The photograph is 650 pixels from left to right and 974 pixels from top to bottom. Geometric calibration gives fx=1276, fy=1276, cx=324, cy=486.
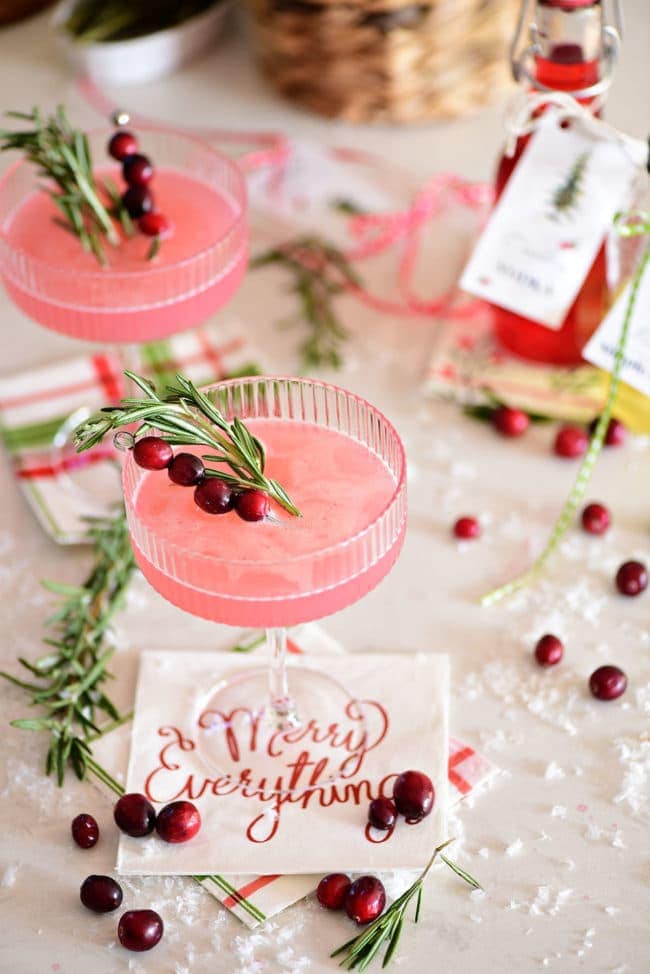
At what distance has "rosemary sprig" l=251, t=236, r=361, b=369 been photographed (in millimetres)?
1771

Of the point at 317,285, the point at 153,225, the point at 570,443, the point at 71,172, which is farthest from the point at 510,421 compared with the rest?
the point at 71,172

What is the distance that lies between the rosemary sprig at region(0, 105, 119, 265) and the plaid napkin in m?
0.24

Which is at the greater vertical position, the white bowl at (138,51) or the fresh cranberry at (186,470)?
the fresh cranberry at (186,470)

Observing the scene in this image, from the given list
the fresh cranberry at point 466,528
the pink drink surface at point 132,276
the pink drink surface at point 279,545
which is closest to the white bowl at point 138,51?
the pink drink surface at point 132,276

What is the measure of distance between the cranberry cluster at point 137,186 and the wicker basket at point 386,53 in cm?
61

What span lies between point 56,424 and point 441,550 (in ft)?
1.85

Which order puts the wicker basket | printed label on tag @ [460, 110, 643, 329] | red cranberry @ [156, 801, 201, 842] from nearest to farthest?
red cranberry @ [156, 801, 201, 842]
printed label on tag @ [460, 110, 643, 329]
the wicker basket

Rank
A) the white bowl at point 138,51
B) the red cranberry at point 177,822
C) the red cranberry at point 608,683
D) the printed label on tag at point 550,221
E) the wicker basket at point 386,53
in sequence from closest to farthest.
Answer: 1. the red cranberry at point 177,822
2. the red cranberry at point 608,683
3. the printed label on tag at point 550,221
4. the wicker basket at point 386,53
5. the white bowl at point 138,51

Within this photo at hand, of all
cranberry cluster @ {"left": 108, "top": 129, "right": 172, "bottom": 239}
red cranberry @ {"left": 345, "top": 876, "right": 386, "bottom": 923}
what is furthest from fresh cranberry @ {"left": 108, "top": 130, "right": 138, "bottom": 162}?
red cranberry @ {"left": 345, "top": 876, "right": 386, "bottom": 923}

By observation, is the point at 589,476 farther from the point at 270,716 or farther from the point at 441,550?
the point at 270,716

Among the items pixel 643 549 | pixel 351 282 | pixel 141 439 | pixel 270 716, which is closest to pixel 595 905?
pixel 270 716

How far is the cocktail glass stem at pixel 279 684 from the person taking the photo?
4.12ft

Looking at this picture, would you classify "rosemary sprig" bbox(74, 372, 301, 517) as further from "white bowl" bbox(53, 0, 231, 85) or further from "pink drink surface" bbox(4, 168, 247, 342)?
"white bowl" bbox(53, 0, 231, 85)

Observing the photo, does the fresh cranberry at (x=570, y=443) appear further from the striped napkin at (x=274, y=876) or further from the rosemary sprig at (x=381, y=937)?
the rosemary sprig at (x=381, y=937)
